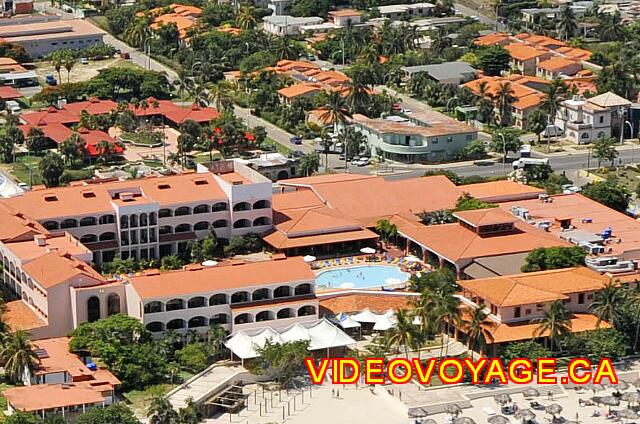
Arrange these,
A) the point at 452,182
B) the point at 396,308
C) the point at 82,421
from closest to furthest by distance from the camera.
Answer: the point at 82,421
the point at 396,308
the point at 452,182

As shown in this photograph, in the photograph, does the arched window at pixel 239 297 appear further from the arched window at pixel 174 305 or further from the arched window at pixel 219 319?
the arched window at pixel 174 305

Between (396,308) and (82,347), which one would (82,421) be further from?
(396,308)

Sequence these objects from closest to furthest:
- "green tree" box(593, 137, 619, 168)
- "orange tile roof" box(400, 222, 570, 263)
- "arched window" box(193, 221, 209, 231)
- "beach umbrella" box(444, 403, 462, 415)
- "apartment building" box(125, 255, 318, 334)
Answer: "beach umbrella" box(444, 403, 462, 415), "apartment building" box(125, 255, 318, 334), "orange tile roof" box(400, 222, 570, 263), "arched window" box(193, 221, 209, 231), "green tree" box(593, 137, 619, 168)

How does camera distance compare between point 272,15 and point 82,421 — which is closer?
point 82,421

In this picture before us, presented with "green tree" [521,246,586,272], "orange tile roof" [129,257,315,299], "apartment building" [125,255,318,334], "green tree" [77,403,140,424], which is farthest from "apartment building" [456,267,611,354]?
"green tree" [77,403,140,424]

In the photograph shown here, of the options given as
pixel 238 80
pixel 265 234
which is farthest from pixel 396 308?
pixel 238 80

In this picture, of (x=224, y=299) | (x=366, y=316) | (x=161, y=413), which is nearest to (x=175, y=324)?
(x=224, y=299)

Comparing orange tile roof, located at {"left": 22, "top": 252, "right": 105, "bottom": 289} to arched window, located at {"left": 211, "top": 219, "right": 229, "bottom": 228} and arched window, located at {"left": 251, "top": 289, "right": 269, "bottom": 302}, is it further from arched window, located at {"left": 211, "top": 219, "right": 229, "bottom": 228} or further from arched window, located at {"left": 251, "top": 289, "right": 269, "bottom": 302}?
arched window, located at {"left": 211, "top": 219, "right": 229, "bottom": 228}
